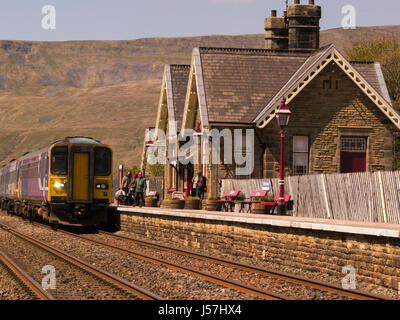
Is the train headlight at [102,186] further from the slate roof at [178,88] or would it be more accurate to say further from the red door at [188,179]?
the slate roof at [178,88]

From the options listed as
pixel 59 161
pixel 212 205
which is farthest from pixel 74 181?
pixel 212 205

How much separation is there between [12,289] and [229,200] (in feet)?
48.2

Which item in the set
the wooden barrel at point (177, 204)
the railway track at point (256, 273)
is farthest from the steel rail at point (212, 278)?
the wooden barrel at point (177, 204)

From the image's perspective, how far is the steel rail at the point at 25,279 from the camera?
11062mm

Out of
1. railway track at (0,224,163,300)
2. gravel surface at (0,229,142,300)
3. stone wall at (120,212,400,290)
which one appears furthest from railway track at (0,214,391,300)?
gravel surface at (0,229,142,300)

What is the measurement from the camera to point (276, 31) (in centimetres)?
4084

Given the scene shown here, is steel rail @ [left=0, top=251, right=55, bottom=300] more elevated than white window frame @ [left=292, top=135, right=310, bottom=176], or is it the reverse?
white window frame @ [left=292, top=135, right=310, bottom=176]

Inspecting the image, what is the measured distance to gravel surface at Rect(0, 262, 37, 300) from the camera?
11.1 metres

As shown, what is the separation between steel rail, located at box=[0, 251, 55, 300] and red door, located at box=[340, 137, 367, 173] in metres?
17.0

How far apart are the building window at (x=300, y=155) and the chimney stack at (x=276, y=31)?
12.6 metres

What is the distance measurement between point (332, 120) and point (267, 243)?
14.5 m

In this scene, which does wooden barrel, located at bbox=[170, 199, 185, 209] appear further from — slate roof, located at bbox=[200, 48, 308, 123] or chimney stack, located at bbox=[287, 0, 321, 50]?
chimney stack, located at bbox=[287, 0, 321, 50]
